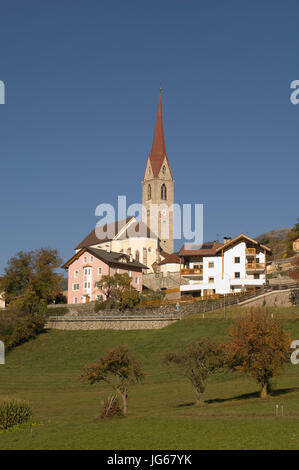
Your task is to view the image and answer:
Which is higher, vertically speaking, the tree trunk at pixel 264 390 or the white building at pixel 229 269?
the white building at pixel 229 269

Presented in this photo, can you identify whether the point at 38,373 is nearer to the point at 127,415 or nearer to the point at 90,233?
the point at 127,415

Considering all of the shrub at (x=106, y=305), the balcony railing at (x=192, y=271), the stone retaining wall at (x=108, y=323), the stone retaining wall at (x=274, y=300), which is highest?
the balcony railing at (x=192, y=271)

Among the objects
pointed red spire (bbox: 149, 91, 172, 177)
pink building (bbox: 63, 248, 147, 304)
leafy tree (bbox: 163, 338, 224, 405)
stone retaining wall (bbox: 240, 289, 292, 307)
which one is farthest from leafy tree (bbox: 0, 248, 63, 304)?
pointed red spire (bbox: 149, 91, 172, 177)

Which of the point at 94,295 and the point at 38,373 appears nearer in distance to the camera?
the point at 38,373

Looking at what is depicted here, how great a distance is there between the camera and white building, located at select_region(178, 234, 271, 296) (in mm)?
78938

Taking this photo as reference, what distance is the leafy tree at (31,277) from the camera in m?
86.6

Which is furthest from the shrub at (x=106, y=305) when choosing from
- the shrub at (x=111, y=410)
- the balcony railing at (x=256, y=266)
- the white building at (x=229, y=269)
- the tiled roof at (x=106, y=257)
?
the shrub at (x=111, y=410)

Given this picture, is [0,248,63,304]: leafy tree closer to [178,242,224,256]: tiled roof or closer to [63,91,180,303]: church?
[63,91,180,303]: church

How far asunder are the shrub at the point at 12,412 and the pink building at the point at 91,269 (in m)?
55.9

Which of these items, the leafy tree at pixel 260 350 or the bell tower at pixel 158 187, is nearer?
the leafy tree at pixel 260 350

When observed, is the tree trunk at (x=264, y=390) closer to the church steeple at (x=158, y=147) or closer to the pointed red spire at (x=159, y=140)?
the church steeple at (x=158, y=147)
